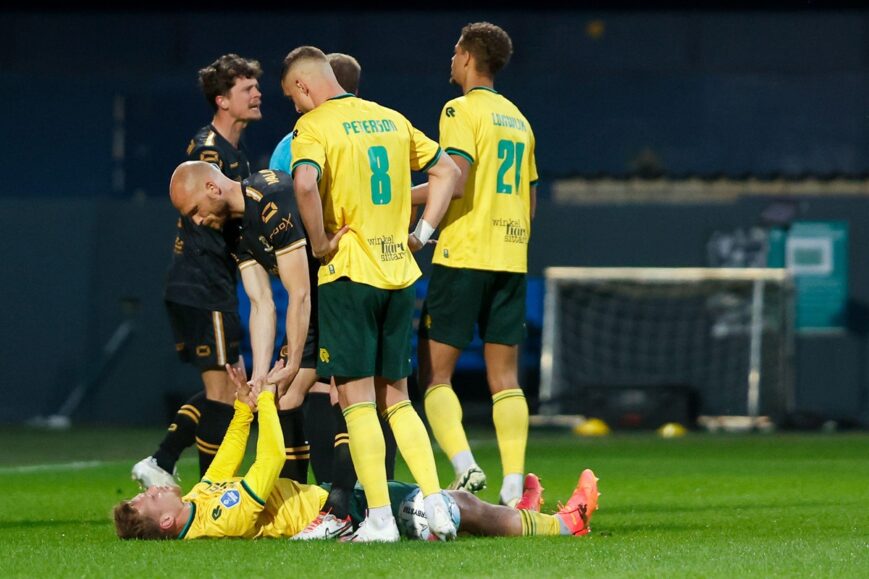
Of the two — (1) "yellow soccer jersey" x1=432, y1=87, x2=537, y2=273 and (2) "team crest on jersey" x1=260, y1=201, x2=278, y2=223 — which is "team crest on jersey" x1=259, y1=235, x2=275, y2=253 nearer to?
(2) "team crest on jersey" x1=260, y1=201, x2=278, y2=223

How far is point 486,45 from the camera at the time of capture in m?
7.61

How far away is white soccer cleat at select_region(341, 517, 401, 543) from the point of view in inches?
236

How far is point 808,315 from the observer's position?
17.5 meters

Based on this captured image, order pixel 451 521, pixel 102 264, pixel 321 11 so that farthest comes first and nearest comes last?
pixel 321 11
pixel 102 264
pixel 451 521

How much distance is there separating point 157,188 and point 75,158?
1498 mm

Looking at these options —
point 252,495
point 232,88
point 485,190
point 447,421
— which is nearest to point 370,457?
point 252,495

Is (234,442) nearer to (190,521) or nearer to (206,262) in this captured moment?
(190,521)

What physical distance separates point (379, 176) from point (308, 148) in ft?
0.98

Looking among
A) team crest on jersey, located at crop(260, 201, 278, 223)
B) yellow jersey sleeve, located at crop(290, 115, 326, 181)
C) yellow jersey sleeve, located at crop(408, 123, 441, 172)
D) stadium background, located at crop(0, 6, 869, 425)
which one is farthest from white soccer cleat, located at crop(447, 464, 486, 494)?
stadium background, located at crop(0, 6, 869, 425)

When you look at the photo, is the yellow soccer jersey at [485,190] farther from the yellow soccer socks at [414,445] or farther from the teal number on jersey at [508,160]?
the yellow soccer socks at [414,445]

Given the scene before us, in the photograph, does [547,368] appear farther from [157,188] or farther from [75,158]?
[75,158]

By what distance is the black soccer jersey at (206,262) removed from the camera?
788 cm

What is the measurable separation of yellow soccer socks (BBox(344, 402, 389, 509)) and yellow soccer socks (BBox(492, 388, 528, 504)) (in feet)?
4.41

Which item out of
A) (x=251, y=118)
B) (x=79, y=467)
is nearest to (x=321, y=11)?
(x=79, y=467)
